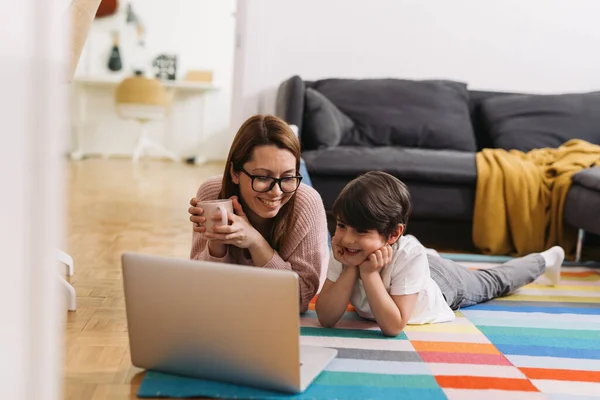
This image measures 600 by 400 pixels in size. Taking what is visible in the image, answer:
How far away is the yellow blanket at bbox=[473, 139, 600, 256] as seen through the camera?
3.31 m

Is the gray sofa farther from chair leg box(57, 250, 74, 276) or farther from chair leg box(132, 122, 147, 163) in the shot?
chair leg box(132, 122, 147, 163)

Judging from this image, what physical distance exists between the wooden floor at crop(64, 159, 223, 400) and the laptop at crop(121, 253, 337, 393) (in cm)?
12

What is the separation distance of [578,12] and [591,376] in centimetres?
329

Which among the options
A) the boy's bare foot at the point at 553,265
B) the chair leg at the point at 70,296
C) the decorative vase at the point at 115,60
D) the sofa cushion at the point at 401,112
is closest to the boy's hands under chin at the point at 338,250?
the chair leg at the point at 70,296

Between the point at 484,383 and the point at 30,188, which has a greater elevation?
the point at 30,188

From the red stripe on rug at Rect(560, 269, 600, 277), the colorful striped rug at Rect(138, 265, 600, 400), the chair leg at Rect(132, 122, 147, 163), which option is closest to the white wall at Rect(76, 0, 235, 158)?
the chair leg at Rect(132, 122, 147, 163)

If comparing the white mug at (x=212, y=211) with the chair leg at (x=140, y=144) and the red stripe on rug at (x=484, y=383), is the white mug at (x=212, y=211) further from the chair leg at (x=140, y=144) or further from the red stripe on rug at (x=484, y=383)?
the chair leg at (x=140, y=144)

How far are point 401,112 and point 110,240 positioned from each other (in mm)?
1614

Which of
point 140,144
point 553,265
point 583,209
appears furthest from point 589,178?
point 140,144

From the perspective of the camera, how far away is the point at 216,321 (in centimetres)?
149

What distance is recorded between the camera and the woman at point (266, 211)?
176cm

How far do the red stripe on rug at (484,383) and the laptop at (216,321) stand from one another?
0.28 meters

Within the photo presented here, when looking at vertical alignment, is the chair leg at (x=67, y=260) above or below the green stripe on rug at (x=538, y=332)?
below

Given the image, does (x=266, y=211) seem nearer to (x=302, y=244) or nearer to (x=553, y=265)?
(x=302, y=244)
